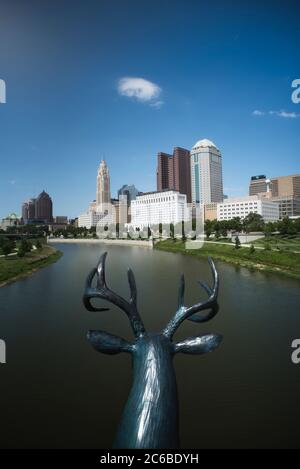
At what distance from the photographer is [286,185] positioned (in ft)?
479

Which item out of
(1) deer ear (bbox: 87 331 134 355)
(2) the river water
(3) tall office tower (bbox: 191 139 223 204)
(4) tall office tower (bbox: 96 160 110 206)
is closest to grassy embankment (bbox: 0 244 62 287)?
(2) the river water

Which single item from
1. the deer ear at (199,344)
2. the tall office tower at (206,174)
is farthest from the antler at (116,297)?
the tall office tower at (206,174)

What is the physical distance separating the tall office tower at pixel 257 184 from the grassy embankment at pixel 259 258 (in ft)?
360

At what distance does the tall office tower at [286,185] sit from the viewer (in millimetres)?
141375

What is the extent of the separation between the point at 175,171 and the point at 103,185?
39847 millimetres

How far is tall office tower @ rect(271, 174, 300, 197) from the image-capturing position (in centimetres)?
14138

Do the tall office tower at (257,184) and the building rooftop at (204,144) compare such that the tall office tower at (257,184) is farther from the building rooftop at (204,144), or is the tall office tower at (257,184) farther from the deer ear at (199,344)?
the deer ear at (199,344)
